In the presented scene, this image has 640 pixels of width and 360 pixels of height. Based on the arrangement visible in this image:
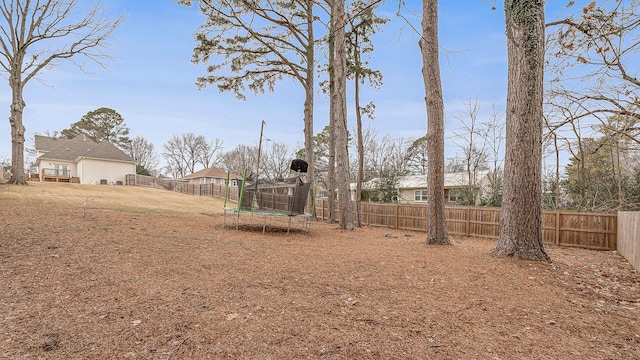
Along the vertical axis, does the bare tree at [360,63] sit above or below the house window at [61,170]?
above

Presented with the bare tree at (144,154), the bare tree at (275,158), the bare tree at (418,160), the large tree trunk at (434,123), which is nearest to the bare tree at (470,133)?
the large tree trunk at (434,123)

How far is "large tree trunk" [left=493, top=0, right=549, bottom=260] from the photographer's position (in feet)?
15.8

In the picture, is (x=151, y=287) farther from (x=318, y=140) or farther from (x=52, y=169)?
(x=52, y=169)

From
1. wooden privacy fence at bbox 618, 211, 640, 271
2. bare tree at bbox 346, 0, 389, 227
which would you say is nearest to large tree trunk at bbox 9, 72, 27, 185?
bare tree at bbox 346, 0, 389, 227

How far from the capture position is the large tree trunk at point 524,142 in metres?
4.82

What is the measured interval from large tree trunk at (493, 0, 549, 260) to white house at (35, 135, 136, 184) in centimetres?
3094

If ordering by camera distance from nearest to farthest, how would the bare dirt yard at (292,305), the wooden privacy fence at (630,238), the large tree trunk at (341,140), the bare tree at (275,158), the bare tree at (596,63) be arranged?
the bare dirt yard at (292,305), the bare tree at (596,63), the wooden privacy fence at (630,238), the large tree trunk at (341,140), the bare tree at (275,158)

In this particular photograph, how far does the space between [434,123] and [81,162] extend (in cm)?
3063

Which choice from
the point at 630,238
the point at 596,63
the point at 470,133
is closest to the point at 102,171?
the point at 470,133

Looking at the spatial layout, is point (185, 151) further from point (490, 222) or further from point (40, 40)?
point (490, 222)

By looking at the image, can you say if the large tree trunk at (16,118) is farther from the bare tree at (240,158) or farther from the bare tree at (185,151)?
the bare tree at (185,151)

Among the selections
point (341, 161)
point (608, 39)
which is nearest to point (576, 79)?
point (608, 39)

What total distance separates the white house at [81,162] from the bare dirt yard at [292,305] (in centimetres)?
2732

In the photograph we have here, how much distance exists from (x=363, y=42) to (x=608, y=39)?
30.0ft
